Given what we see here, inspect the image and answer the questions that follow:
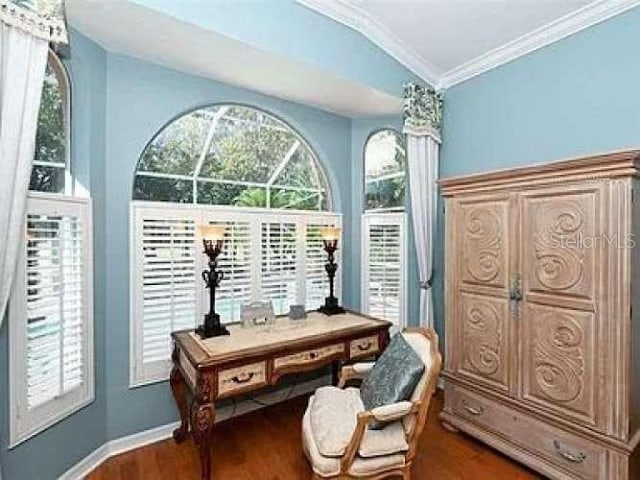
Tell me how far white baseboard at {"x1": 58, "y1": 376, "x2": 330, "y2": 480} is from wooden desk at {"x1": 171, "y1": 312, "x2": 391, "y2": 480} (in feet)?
0.49

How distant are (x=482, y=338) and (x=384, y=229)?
1.40 metres

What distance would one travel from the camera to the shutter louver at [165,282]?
2.50 meters

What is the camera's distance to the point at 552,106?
2.60m

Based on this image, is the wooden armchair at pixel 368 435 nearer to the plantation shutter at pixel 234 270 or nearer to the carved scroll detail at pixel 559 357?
the carved scroll detail at pixel 559 357

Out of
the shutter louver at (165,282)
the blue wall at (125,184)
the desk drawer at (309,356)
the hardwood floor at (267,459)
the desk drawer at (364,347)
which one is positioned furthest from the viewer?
the desk drawer at (364,347)

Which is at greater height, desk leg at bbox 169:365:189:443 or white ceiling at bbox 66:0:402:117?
white ceiling at bbox 66:0:402:117

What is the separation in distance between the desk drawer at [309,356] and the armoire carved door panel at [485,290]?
88cm

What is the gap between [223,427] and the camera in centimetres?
273

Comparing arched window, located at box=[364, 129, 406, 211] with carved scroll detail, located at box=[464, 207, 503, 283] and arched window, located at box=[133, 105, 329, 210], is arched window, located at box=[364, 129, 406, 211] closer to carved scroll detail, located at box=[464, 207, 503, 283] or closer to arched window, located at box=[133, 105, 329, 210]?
arched window, located at box=[133, 105, 329, 210]

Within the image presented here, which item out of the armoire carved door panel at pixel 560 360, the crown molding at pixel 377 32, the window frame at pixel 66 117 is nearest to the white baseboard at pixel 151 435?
the window frame at pixel 66 117

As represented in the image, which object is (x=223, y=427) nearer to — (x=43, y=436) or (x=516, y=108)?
(x=43, y=436)

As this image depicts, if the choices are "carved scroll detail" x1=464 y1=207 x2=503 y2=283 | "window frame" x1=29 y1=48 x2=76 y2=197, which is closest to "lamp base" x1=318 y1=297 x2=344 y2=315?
"carved scroll detail" x1=464 y1=207 x2=503 y2=283

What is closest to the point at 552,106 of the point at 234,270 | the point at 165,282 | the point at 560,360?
the point at 560,360

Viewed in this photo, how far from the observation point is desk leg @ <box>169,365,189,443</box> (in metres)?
2.47
